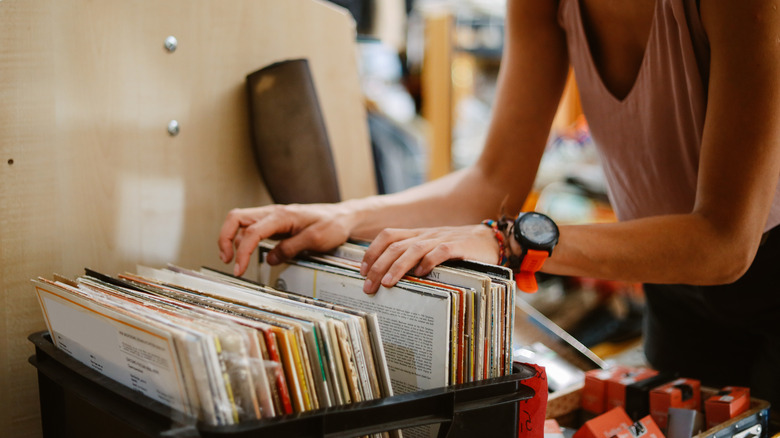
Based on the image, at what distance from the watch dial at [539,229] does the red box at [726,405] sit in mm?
352

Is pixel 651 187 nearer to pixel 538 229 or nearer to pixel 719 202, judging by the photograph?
pixel 719 202

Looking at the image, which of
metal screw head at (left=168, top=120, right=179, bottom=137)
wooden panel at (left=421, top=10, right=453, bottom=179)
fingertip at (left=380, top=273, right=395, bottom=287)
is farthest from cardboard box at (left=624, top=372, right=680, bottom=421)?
wooden panel at (left=421, top=10, right=453, bottom=179)

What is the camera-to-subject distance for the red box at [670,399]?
895mm

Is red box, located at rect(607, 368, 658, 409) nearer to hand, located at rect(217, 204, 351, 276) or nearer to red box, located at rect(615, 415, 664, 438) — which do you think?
red box, located at rect(615, 415, 664, 438)

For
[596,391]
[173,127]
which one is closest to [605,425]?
[596,391]

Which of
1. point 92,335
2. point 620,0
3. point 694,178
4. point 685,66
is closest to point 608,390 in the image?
point 694,178

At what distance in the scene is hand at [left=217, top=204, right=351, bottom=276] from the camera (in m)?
0.87

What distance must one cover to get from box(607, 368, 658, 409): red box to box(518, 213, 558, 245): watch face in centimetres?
32

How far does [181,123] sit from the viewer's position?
39.0 inches

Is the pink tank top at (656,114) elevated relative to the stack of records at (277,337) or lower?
elevated

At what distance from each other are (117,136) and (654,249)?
0.75 meters

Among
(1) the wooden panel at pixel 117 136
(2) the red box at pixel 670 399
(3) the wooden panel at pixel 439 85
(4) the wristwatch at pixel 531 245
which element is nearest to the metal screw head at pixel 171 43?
(1) the wooden panel at pixel 117 136

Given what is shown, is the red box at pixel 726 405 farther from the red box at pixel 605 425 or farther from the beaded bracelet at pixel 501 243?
the beaded bracelet at pixel 501 243

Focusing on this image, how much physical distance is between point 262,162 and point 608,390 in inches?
26.0
